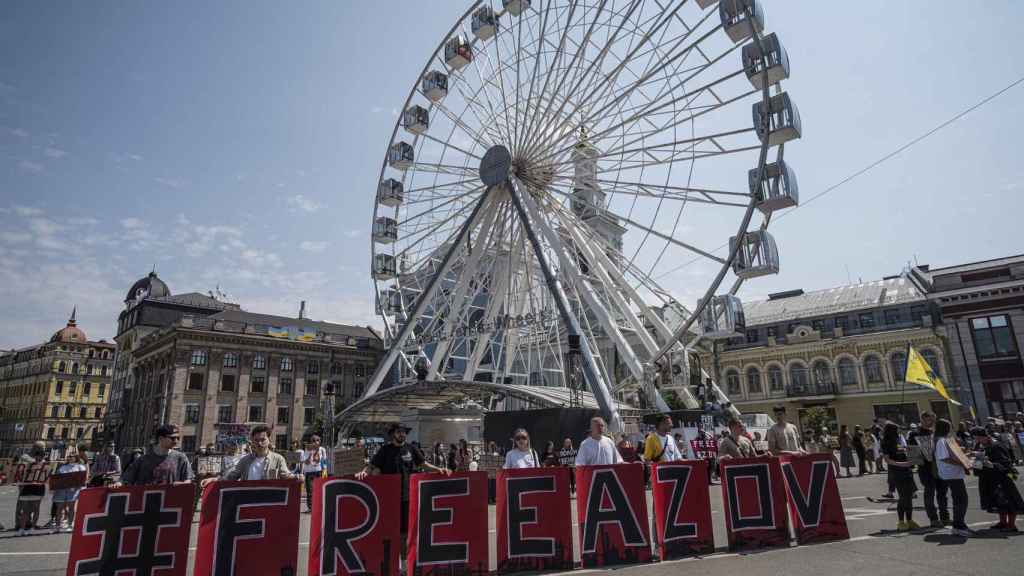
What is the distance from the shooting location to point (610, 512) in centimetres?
796

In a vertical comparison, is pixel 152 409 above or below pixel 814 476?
above

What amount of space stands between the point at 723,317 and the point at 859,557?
13.2 m

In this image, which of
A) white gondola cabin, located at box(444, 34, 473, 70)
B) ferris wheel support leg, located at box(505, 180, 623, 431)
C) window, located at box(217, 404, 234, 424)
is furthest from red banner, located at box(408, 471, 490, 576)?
window, located at box(217, 404, 234, 424)

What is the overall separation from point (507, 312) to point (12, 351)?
456ft

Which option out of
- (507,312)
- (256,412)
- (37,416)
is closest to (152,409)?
(256,412)

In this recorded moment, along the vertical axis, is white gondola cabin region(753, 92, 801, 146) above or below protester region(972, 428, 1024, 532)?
above

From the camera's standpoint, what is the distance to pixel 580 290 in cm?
2323

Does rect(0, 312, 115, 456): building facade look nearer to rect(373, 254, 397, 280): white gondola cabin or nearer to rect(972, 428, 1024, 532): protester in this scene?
rect(373, 254, 397, 280): white gondola cabin

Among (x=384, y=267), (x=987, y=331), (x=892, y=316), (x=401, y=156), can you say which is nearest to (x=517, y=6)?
(x=401, y=156)

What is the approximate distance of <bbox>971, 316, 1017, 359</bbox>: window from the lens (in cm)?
3969

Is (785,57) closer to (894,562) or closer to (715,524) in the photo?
(715,524)

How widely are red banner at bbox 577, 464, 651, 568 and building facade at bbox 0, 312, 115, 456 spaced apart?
4042 inches

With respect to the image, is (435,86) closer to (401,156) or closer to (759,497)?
(401,156)

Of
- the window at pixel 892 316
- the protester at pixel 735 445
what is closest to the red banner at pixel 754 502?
the protester at pixel 735 445
